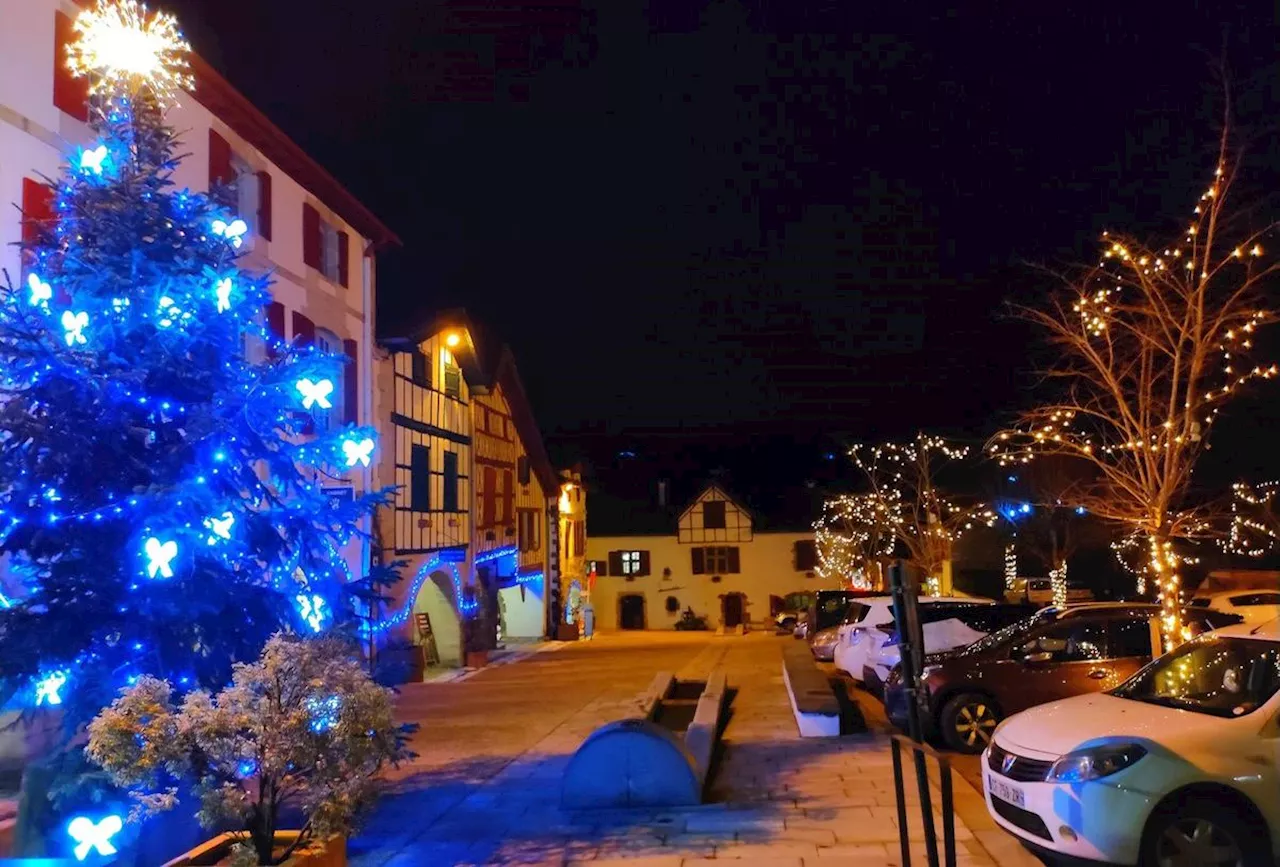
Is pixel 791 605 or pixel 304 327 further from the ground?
pixel 304 327

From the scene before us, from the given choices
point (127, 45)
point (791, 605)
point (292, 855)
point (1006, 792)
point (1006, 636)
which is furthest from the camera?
point (791, 605)

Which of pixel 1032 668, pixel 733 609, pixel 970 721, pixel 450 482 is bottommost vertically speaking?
pixel 733 609

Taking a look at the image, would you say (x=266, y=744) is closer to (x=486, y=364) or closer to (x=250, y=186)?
(x=250, y=186)

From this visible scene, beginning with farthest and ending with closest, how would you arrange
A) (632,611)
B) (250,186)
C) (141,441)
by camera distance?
(632,611)
(250,186)
(141,441)

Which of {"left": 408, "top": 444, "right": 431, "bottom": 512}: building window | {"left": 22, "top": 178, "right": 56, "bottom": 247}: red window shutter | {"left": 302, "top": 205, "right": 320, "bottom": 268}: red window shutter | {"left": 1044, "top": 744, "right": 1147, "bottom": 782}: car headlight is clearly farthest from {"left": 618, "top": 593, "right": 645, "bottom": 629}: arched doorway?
{"left": 1044, "top": 744, "right": 1147, "bottom": 782}: car headlight

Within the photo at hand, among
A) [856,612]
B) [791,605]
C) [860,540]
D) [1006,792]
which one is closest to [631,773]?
[1006,792]

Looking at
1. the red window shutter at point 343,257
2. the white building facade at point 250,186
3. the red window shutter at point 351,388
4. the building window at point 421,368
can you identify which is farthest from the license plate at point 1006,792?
the building window at point 421,368

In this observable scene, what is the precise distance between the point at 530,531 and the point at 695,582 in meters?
19.6

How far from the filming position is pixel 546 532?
41.5 metres

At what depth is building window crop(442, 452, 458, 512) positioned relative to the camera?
27594 mm

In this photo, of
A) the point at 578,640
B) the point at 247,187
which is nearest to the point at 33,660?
the point at 247,187

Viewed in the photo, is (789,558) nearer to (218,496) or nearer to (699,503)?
(699,503)

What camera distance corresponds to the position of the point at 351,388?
21188mm

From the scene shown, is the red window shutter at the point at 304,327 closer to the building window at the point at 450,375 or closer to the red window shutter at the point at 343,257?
the red window shutter at the point at 343,257
